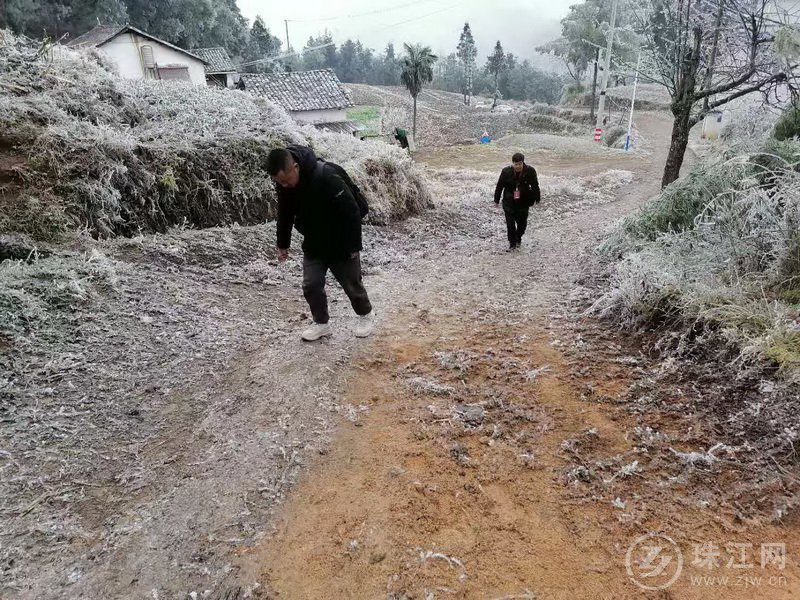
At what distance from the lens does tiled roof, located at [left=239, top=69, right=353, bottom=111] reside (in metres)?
25.6

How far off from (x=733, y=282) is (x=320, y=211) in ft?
11.6

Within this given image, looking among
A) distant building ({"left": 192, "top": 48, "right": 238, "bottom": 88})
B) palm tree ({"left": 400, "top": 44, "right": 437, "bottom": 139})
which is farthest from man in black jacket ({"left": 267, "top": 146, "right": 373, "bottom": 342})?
palm tree ({"left": 400, "top": 44, "right": 437, "bottom": 139})

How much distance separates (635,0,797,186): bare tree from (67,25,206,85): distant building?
2171 centimetres

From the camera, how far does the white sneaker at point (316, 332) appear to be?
444 centimetres

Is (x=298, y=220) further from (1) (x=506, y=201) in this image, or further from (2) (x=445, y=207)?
(2) (x=445, y=207)

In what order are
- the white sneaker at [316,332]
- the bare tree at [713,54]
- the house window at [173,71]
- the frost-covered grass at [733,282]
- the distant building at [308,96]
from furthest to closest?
the distant building at [308,96] < the house window at [173,71] < the bare tree at [713,54] < the white sneaker at [316,332] < the frost-covered grass at [733,282]

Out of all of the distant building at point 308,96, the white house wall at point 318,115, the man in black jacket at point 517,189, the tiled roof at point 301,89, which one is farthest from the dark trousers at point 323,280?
the white house wall at point 318,115

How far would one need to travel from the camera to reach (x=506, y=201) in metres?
7.49

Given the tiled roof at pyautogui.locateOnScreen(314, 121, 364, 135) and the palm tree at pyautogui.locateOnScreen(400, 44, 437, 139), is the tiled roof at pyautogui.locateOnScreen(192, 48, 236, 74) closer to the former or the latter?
the tiled roof at pyautogui.locateOnScreen(314, 121, 364, 135)

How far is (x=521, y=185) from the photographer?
7.36 m

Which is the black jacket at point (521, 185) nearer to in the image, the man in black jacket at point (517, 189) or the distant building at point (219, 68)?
the man in black jacket at point (517, 189)

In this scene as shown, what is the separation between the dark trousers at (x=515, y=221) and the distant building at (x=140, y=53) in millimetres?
21354

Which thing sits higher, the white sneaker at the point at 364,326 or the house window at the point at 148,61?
the house window at the point at 148,61

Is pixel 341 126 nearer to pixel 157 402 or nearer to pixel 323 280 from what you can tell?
pixel 323 280
